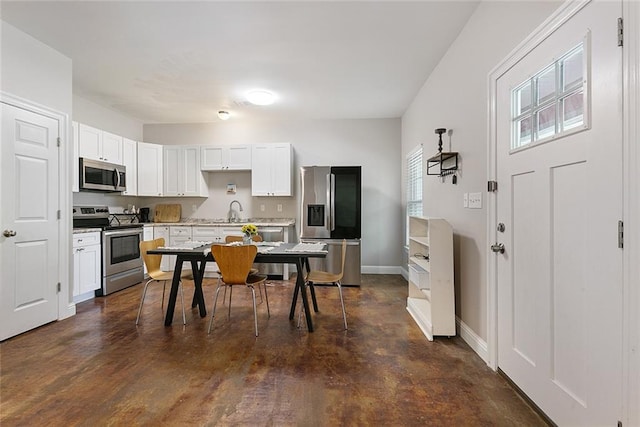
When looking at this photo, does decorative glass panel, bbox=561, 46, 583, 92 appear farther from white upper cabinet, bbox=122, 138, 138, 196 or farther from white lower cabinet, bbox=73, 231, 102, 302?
white upper cabinet, bbox=122, 138, 138, 196

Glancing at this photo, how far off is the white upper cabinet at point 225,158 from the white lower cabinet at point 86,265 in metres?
1.98

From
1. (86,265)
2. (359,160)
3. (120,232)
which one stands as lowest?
(86,265)

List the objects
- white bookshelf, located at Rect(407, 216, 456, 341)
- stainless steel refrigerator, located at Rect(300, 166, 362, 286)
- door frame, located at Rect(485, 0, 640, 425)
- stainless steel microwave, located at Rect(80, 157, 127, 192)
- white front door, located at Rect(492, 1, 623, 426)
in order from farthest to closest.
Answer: stainless steel refrigerator, located at Rect(300, 166, 362, 286)
stainless steel microwave, located at Rect(80, 157, 127, 192)
white bookshelf, located at Rect(407, 216, 456, 341)
white front door, located at Rect(492, 1, 623, 426)
door frame, located at Rect(485, 0, 640, 425)

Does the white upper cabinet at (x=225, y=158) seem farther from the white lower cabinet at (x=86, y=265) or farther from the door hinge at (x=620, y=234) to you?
the door hinge at (x=620, y=234)

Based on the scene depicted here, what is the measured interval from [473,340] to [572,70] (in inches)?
76.9

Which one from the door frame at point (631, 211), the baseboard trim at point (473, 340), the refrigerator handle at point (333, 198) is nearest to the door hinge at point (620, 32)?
the door frame at point (631, 211)

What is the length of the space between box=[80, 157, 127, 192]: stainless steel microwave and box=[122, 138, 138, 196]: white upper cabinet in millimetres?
205

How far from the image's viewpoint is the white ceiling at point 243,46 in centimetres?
237

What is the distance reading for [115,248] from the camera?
4.10 metres

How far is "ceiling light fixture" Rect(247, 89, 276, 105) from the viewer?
13.1 feet

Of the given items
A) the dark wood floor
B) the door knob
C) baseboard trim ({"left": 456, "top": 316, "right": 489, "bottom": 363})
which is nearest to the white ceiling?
the door knob

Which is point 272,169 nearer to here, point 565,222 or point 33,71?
point 33,71

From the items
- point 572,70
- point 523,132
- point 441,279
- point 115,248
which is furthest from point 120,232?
point 572,70

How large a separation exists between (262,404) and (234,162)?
414 cm
